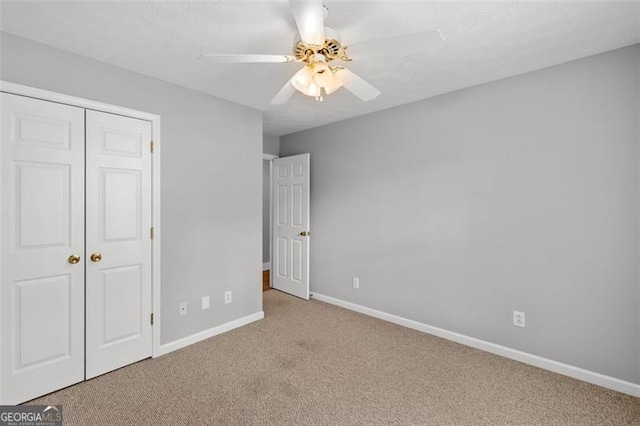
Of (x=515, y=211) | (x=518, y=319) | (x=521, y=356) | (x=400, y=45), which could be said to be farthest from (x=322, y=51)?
(x=521, y=356)

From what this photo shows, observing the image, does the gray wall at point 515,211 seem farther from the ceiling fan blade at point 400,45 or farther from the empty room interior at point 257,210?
the ceiling fan blade at point 400,45

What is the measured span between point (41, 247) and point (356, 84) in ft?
7.87

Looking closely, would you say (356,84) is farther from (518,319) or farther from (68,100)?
(518,319)

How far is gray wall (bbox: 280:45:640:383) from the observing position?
2.22m

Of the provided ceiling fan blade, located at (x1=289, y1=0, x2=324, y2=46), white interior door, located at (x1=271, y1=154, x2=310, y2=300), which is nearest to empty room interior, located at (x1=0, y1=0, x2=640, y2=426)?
ceiling fan blade, located at (x1=289, y1=0, x2=324, y2=46)

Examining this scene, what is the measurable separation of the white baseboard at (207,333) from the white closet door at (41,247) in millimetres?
630

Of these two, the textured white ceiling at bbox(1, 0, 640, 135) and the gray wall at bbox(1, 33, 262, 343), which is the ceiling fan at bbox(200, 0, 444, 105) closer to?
the textured white ceiling at bbox(1, 0, 640, 135)

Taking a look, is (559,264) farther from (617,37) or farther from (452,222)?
(617,37)

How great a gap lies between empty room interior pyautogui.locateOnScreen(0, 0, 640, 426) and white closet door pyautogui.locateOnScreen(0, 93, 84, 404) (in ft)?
0.04

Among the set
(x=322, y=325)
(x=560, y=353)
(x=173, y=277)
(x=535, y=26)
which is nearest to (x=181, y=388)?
(x=173, y=277)

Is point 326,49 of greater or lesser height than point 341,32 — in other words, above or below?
below

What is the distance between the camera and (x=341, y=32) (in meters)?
1.94

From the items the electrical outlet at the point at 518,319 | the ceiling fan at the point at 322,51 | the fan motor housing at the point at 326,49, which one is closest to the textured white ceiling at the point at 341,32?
the fan motor housing at the point at 326,49

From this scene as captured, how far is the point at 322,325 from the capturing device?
3389mm
